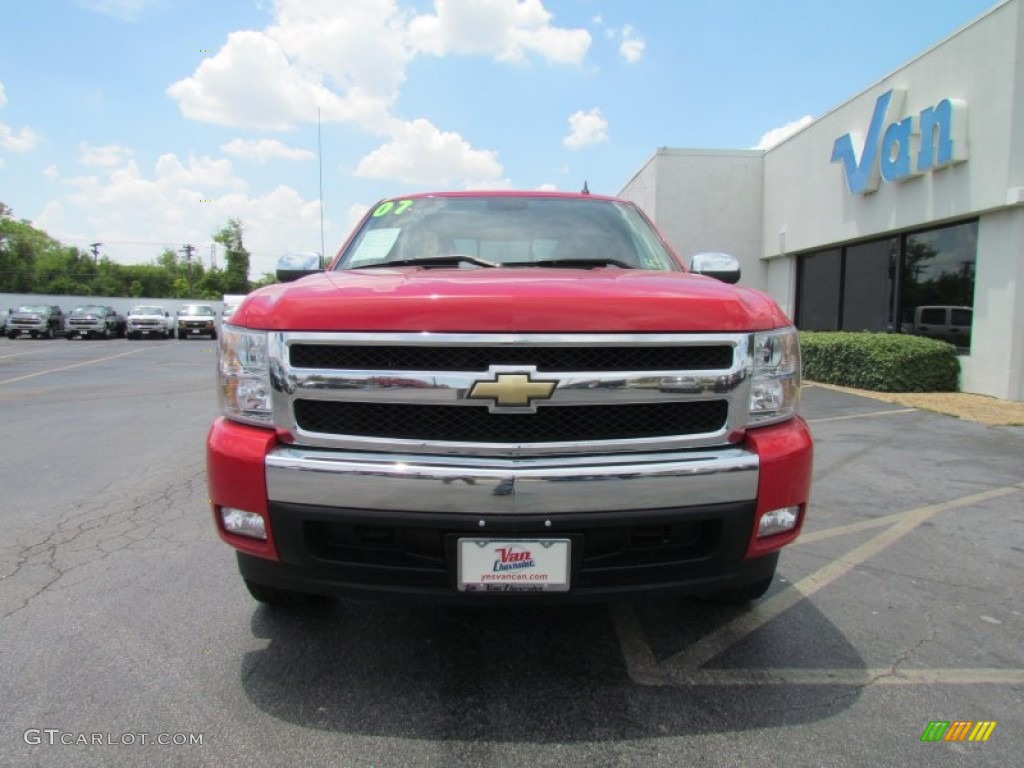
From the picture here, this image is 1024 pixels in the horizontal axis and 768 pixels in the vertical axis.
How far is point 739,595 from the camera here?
2.91 metres

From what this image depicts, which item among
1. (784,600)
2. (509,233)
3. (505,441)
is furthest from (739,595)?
(509,233)

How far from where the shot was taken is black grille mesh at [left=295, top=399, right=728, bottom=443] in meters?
2.09

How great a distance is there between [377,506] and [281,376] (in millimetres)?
524

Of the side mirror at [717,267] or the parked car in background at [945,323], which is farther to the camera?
the parked car in background at [945,323]

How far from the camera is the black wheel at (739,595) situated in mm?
2830

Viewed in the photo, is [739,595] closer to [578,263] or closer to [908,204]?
[578,263]

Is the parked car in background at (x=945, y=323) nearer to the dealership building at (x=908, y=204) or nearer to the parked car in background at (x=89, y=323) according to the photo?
the dealership building at (x=908, y=204)

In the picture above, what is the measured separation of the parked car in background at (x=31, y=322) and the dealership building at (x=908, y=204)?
92.3 feet

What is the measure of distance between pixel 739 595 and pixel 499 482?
4.92ft

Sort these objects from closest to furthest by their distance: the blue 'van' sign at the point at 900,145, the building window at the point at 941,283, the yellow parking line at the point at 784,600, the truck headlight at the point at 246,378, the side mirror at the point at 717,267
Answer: the truck headlight at the point at 246,378 < the yellow parking line at the point at 784,600 < the side mirror at the point at 717,267 < the blue 'van' sign at the point at 900,145 < the building window at the point at 941,283

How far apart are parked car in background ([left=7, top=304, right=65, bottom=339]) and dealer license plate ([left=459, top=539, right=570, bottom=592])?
3563cm

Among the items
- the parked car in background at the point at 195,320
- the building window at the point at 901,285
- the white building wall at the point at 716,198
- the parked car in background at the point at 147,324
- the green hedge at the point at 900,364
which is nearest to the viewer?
the green hedge at the point at 900,364

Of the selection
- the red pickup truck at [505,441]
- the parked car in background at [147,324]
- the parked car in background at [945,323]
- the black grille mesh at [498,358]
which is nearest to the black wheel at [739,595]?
the red pickup truck at [505,441]

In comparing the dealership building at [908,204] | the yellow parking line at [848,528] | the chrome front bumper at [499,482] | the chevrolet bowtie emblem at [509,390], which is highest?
the dealership building at [908,204]
